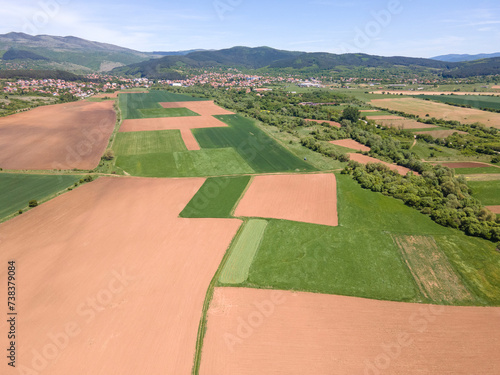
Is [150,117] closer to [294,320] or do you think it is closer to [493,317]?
[294,320]

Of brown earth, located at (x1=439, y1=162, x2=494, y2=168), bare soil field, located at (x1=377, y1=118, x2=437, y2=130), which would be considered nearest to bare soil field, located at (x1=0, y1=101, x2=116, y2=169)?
brown earth, located at (x1=439, y1=162, x2=494, y2=168)

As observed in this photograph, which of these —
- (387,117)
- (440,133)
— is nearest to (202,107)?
(387,117)

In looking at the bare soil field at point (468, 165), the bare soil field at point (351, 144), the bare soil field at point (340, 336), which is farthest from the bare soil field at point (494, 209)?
the bare soil field at point (351, 144)

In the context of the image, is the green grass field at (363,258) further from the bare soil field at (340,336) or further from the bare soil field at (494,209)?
the bare soil field at (494,209)

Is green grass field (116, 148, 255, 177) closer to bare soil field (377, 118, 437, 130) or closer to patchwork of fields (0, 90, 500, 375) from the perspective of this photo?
patchwork of fields (0, 90, 500, 375)

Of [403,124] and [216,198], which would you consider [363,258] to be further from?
[403,124]

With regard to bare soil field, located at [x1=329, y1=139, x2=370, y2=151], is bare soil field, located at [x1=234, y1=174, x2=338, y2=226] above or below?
below
